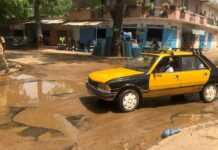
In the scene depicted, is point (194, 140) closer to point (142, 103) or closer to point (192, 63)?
point (142, 103)

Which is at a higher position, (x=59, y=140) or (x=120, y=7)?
(x=120, y=7)

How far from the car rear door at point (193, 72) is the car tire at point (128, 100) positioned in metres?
1.54

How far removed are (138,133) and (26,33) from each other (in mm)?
38497

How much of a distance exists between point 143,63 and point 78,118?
103 inches

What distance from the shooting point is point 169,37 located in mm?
35344

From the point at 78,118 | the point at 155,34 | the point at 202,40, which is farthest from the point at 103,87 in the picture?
the point at 202,40

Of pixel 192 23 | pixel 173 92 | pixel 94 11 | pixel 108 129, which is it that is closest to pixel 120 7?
pixel 94 11

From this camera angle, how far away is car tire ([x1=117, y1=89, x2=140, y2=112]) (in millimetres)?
9680

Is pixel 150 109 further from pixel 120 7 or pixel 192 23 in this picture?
pixel 192 23

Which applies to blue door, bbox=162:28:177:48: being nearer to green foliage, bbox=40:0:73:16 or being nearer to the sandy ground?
green foliage, bbox=40:0:73:16

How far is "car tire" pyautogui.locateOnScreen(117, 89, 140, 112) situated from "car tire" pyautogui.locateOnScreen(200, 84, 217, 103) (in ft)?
7.62

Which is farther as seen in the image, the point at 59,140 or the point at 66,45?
the point at 66,45

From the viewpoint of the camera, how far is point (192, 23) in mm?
38281

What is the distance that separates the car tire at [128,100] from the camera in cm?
968
